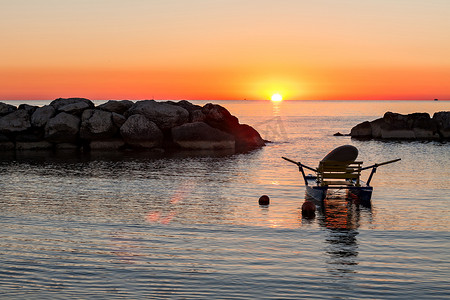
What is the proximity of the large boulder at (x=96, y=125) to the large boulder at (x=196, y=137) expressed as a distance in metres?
6.49

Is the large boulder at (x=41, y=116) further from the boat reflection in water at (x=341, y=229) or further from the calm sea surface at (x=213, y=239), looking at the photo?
the boat reflection in water at (x=341, y=229)

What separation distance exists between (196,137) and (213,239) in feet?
126

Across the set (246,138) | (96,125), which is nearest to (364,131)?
(246,138)

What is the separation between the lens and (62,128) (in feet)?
176

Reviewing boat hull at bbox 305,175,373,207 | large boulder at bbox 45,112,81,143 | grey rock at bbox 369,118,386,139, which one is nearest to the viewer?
boat hull at bbox 305,175,373,207

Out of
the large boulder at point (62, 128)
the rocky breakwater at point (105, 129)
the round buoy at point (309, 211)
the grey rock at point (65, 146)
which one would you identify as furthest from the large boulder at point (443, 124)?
the round buoy at point (309, 211)

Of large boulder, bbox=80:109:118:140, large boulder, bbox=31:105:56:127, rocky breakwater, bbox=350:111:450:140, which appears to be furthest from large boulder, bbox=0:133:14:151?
rocky breakwater, bbox=350:111:450:140

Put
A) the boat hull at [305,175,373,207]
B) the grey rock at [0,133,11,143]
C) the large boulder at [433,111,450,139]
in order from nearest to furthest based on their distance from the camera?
the boat hull at [305,175,373,207] < the grey rock at [0,133,11,143] < the large boulder at [433,111,450,139]

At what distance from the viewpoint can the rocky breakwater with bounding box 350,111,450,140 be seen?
250 feet

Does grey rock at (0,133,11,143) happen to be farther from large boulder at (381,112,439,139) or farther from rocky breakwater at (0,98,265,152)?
large boulder at (381,112,439,139)

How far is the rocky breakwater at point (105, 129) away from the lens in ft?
176

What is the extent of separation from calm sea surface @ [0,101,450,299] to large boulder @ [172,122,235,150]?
20226 millimetres

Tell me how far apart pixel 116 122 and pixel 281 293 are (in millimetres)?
44459

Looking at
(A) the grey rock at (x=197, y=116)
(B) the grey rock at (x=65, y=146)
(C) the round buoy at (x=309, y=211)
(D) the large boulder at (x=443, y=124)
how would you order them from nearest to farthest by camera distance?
(C) the round buoy at (x=309, y=211) → (B) the grey rock at (x=65, y=146) → (A) the grey rock at (x=197, y=116) → (D) the large boulder at (x=443, y=124)
